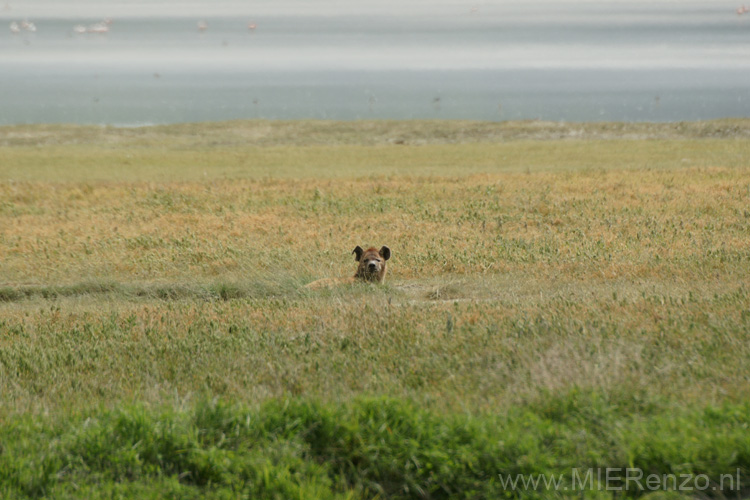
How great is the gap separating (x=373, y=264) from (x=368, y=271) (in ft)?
1.09

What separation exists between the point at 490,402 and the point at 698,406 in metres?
1.56

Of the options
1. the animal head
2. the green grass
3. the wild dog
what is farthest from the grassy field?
the animal head

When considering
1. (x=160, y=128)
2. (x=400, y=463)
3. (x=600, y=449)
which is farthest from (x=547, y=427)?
(x=160, y=128)

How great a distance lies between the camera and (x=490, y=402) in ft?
20.5

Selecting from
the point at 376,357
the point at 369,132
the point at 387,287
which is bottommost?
the point at 387,287

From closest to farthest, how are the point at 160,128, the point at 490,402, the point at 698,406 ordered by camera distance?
the point at 698,406 < the point at 490,402 < the point at 160,128

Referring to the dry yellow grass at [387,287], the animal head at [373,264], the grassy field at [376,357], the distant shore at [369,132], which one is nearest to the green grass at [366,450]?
the grassy field at [376,357]

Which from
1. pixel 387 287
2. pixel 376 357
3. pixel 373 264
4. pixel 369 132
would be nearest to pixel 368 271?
pixel 373 264

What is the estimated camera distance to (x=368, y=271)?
13133 mm

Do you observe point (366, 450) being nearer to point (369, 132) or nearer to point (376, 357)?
point (376, 357)

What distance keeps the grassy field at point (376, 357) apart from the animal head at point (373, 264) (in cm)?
72

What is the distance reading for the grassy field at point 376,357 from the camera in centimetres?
538

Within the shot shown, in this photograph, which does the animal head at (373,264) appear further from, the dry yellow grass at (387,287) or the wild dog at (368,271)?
the dry yellow grass at (387,287)

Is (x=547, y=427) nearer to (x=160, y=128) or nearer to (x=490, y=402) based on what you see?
(x=490, y=402)
